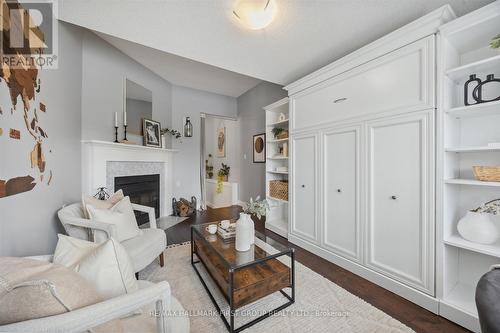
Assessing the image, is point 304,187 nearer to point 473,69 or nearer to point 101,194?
point 473,69

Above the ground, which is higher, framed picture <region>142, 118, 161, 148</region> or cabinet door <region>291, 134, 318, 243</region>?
framed picture <region>142, 118, 161, 148</region>

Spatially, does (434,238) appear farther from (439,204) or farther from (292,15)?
(292,15)

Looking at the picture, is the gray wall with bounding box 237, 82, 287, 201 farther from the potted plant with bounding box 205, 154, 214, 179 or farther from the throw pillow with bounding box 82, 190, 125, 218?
the throw pillow with bounding box 82, 190, 125, 218

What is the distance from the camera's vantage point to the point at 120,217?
1.83 m

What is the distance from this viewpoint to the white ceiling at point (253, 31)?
158 cm

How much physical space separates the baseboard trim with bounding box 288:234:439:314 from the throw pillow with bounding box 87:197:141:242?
Result: 2.04 meters

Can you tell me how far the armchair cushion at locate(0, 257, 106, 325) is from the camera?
0.57 m

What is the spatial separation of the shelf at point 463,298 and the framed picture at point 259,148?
9.73 feet

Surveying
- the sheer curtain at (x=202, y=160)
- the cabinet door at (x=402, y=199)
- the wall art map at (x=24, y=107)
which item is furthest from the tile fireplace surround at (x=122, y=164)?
the cabinet door at (x=402, y=199)

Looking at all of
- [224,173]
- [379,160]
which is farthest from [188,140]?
[379,160]

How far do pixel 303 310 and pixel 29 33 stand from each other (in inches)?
114

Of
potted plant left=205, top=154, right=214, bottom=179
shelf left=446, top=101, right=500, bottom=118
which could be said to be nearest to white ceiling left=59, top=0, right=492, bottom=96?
shelf left=446, top=101, right=500, bottom=118

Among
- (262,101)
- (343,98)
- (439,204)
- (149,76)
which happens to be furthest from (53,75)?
(439,204)

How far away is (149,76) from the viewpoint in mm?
3508
